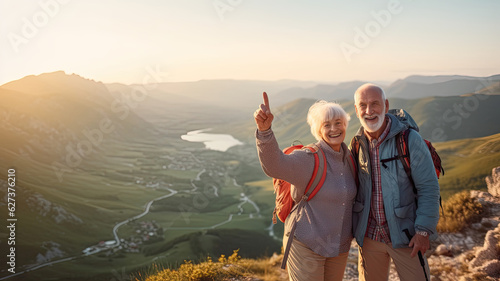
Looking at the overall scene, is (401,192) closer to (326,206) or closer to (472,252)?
(326,206)

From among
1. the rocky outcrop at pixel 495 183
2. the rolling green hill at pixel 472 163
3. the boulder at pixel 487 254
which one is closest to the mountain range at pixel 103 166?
the rolling green hill at pixel 472 163

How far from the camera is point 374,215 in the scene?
13.6 feet

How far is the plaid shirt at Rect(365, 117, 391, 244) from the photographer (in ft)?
13.4

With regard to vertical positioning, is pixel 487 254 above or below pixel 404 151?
below

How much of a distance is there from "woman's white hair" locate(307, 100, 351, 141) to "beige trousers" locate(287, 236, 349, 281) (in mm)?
1519

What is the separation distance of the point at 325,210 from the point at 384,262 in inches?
55.6

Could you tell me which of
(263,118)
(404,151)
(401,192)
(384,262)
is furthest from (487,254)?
(263,118)

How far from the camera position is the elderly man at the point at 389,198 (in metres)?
3.78

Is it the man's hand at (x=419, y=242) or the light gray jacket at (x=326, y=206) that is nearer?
the light gray jacket at (x=326, y=206)

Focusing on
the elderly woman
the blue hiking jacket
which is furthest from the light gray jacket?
the blue hiking jacket

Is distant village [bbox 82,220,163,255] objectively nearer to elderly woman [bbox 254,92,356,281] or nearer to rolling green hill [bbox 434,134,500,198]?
rolling green hill [bbox 434,134,500,198]

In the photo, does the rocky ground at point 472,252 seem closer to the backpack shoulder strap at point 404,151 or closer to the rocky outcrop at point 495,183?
the rocky outcrop at point 495,183

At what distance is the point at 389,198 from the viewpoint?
3.95m

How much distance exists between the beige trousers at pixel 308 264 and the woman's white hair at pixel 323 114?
1519 millimetres
